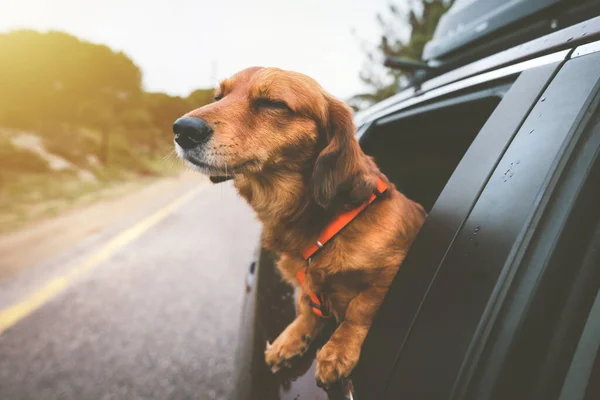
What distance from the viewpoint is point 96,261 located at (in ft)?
13.1

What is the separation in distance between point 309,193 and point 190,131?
57cm

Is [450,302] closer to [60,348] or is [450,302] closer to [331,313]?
[331,313]

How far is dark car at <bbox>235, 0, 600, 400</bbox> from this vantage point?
628mm

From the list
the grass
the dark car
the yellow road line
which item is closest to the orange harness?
the dark car

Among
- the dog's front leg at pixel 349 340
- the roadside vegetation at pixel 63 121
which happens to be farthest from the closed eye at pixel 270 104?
the roadside vegetation at pixel 63 121

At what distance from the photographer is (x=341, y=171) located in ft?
4.62

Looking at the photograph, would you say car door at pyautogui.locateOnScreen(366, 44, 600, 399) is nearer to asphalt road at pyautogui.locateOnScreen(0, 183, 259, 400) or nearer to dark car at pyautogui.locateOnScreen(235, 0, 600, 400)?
dark car at pyautogui.locateOnScreen(235, 0, 600, 400)

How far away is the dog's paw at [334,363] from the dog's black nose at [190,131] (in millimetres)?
979

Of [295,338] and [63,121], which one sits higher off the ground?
[63,121]

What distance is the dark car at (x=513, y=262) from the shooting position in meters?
0.63

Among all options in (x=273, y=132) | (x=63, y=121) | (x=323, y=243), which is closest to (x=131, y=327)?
(x=273, y=132)

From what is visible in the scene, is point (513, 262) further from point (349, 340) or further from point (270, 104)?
point (270, 104)

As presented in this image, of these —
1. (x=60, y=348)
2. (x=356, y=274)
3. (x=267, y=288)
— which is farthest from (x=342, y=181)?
(x=60, y=348)

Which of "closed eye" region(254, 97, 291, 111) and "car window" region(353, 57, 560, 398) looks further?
"closed eye" region(254, 97, 291, 111)
